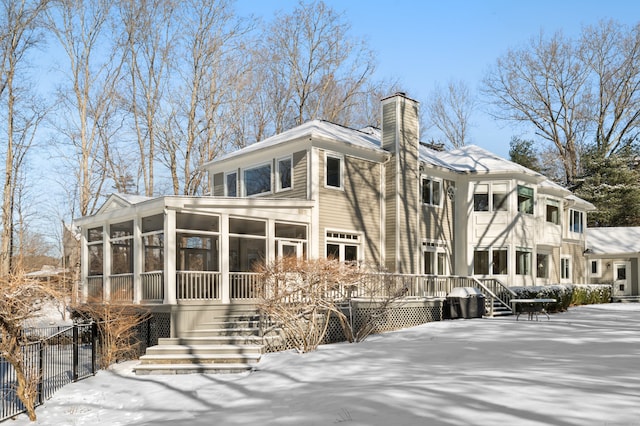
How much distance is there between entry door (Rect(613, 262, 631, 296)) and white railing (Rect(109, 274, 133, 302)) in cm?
2623

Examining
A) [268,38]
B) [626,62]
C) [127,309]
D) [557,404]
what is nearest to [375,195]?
[127,309]

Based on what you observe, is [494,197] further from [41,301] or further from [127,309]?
[41,301]

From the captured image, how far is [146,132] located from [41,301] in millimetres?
22523

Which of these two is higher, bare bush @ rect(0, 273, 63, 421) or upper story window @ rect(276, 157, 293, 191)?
upper story window @ rect(276, 157, 293, 191)

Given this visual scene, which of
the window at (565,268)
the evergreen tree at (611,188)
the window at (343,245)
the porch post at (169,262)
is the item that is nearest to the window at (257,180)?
the window at (343,245)

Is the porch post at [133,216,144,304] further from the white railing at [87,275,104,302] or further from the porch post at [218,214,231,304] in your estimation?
the white railing at [87,275,104,302]

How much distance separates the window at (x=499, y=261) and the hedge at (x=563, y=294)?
155cm

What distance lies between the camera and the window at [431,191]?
70.3 ft

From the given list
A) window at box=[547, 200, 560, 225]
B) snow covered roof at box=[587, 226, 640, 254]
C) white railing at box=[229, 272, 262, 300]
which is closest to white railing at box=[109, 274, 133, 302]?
white railing at box=[229, 272, 262, 300]

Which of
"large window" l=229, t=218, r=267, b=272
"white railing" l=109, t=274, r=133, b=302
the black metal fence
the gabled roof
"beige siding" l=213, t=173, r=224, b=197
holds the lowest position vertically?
the black metal fence

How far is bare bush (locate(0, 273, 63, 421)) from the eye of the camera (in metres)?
8.82

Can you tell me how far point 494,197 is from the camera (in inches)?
901

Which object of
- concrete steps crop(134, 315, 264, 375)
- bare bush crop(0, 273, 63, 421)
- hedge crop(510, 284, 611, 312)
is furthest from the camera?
hedge crop(510, 284, 611, 312)

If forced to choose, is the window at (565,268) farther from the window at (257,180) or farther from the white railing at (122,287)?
the white railing at (122,287)
